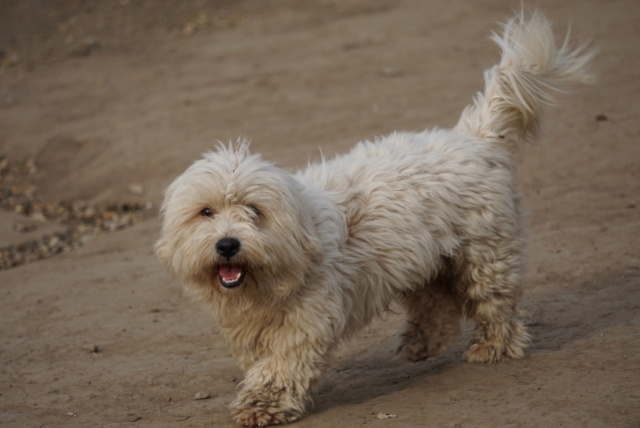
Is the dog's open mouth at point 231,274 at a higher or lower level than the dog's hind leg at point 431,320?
higher

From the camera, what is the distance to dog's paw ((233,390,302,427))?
4.70m

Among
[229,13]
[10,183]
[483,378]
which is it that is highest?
[229,13]

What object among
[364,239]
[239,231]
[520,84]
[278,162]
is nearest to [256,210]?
[239,231]

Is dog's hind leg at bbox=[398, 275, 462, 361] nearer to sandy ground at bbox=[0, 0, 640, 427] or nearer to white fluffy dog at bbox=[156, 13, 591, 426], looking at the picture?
white fluffy dog at bbox=[156, 13, 591, 426]

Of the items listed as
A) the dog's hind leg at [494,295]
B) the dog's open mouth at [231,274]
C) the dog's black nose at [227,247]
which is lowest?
the dog's hind leg at [494,295]

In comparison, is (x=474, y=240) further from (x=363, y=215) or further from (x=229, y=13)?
(x=229, y=13)

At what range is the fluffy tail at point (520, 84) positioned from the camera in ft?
18.7

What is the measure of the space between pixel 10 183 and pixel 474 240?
8.43m

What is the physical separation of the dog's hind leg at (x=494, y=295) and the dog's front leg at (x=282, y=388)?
4.01ft

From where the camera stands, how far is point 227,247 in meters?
4.42

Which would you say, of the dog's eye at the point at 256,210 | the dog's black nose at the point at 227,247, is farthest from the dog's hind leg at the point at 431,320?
the dog's black nose at the point at 227,247

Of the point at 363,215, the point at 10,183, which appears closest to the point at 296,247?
the point at 363,215

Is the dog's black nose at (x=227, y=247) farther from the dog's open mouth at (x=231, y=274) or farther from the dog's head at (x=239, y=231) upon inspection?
the dog's open mouth at (x=231, y=274)

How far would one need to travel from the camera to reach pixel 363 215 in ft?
16.8
